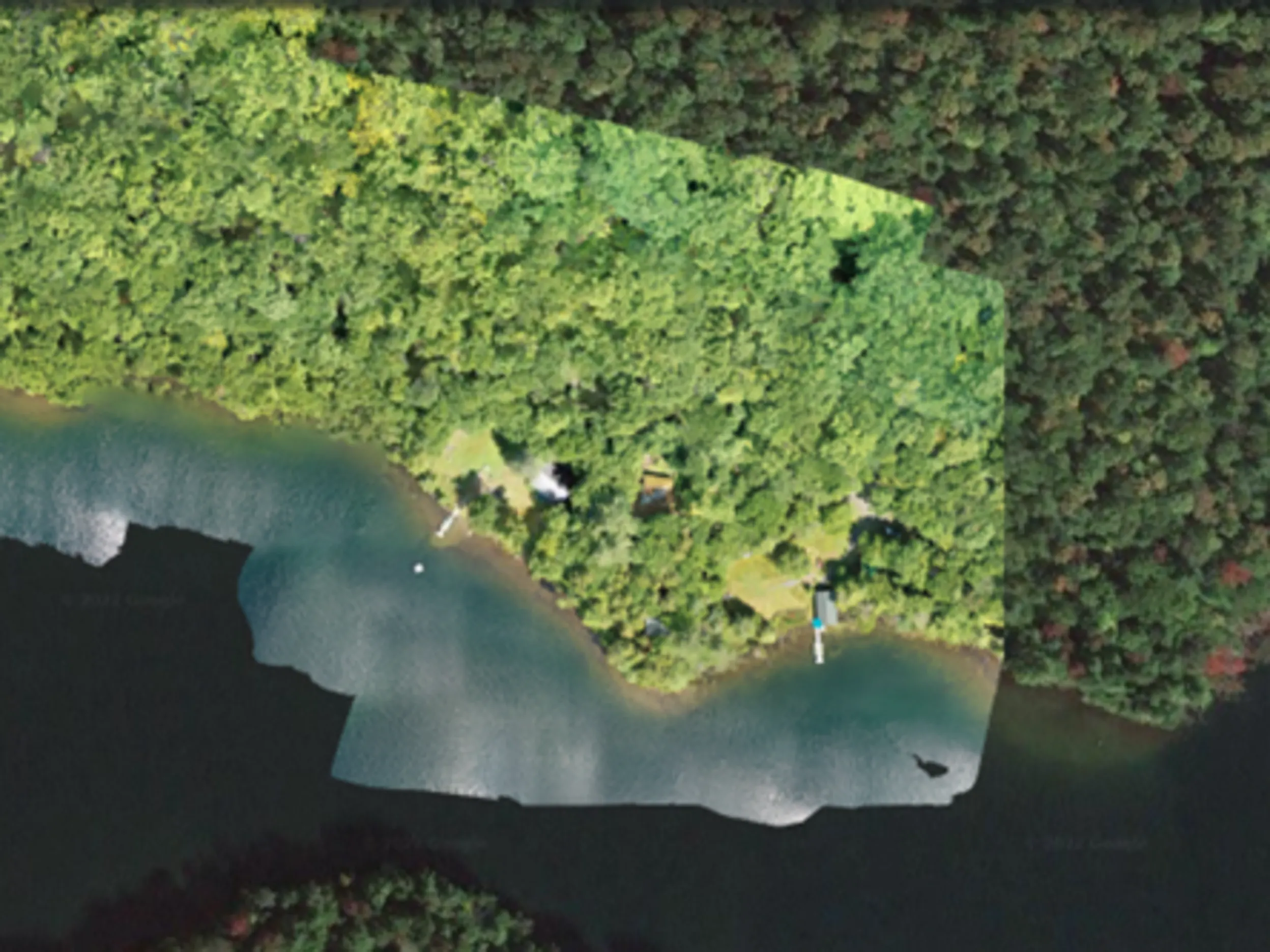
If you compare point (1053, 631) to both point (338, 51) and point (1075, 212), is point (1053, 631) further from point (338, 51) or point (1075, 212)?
point (338, 51)

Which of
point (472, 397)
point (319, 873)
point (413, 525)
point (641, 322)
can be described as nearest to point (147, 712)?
point (319, 873)

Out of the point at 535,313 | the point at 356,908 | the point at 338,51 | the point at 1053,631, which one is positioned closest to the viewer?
the point at 356,908

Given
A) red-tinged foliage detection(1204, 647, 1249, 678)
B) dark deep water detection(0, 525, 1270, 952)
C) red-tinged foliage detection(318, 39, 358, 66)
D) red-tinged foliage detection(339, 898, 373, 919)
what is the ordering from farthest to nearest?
red-tinged foliage detection(1204, 647, 1249, 678) → dark deep water detection(0, 525, 1270, 952) → red-tinged foliage detection(318, 39, 358, 66) → red-tinged foliage detection(339, 898, 373, 919)

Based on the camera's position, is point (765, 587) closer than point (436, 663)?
No

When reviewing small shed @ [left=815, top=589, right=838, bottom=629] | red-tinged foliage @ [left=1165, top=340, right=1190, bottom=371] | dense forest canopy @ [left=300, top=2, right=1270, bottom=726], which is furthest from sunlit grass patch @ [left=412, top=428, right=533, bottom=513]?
red-tinged foliage @ [left=1165, top=340, right=1190, bottom=371]

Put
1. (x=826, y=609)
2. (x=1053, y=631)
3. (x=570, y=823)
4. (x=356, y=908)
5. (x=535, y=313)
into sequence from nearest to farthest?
(x=356, y=908) → (x=535, y=313) → (x=1053, y=631) → (x=570, y=823) → (x=826, y=609)

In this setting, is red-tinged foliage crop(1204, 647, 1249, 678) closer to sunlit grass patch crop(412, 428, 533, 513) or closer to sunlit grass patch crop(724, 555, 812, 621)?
sunlit grass patch crop(724, 555, 812, 621)

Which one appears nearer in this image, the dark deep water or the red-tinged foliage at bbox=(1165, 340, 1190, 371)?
the dark deep water

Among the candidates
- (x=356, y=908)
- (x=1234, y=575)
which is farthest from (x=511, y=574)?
(x=1234, y=575)

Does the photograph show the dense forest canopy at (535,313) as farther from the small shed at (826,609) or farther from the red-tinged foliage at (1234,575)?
the red-tinged foliage at (1234,575)
